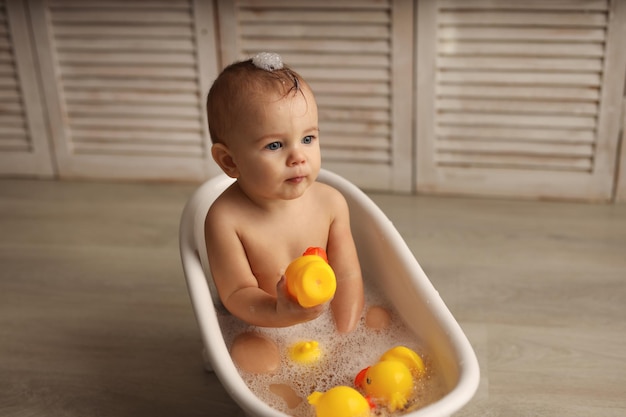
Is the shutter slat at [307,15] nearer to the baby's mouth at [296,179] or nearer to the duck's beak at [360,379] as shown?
the baby's mouth at [296,179]

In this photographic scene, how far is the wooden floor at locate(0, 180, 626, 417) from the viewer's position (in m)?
1.21

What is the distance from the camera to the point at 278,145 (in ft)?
3.37

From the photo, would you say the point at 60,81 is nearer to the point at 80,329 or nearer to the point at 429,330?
the point at 80,329

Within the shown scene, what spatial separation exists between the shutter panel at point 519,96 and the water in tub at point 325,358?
783 millimetres

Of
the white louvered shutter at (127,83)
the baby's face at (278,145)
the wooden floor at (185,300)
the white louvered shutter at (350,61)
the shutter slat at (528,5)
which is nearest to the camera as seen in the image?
the baby's face at (278,145)

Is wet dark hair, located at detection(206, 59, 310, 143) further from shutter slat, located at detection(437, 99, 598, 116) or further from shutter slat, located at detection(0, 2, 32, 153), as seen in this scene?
shutter slat, located at detection(0, 2, 32, 153)

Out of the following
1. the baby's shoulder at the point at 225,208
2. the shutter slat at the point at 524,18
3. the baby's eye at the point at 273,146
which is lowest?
the baby's shoulder at the point at 225,208

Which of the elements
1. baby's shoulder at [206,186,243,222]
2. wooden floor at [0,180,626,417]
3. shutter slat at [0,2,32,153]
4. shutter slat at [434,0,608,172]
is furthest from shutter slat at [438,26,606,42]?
shutter slat at [0,2,32,153]

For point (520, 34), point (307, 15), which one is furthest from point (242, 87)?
point (520, 34)

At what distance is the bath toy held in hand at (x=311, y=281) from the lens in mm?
906

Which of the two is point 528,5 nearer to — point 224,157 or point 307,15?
point 307,15

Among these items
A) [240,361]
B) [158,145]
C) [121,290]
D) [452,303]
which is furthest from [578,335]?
[158,145]

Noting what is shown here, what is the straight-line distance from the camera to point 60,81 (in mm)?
2027

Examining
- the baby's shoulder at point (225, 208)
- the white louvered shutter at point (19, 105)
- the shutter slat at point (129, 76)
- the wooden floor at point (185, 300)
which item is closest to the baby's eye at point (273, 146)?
the baby's shoulder at point (225, 208)
